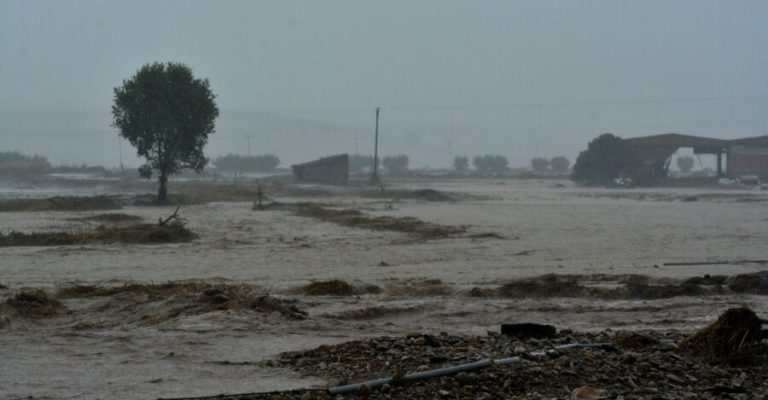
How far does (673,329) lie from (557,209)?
91.0 feet

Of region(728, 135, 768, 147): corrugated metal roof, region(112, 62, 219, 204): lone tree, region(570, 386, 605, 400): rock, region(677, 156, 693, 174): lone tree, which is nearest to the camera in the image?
region(570, 386, 605, 400): rock

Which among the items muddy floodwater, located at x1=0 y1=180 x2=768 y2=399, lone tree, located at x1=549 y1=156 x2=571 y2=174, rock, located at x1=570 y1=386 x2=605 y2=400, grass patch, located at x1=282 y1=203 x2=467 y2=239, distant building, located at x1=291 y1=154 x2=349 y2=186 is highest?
lone tree, located at x1=549 y1=156 x2=571 y2=174

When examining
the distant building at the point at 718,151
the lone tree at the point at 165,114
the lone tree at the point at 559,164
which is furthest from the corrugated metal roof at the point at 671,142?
the lone tree at the point at 559,164

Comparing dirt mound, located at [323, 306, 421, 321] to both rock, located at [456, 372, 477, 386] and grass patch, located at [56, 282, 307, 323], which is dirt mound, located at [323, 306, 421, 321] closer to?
grass patch, located at [56, 282, 307, 323]

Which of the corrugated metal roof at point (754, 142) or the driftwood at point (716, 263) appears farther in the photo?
the corrugated metal roof at point (754, 142)

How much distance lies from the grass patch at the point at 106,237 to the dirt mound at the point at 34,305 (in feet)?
32.0

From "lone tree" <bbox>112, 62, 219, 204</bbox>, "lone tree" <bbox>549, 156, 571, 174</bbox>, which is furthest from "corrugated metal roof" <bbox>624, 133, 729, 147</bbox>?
"lone tree" <bbox>549, 156, 571, 174</bbox>

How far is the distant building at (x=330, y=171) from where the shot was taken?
223 ft

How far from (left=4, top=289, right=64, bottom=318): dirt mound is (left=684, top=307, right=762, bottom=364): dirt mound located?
27.7 ft

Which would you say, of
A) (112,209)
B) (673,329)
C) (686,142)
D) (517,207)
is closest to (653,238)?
(673,329)

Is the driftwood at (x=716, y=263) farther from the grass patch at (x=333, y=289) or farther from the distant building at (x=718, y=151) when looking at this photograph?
the distant building at (x=718, y=151)

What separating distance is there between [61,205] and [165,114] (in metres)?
7.67

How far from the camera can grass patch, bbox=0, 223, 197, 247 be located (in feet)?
73.4

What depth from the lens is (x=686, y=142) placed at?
70438 mm
